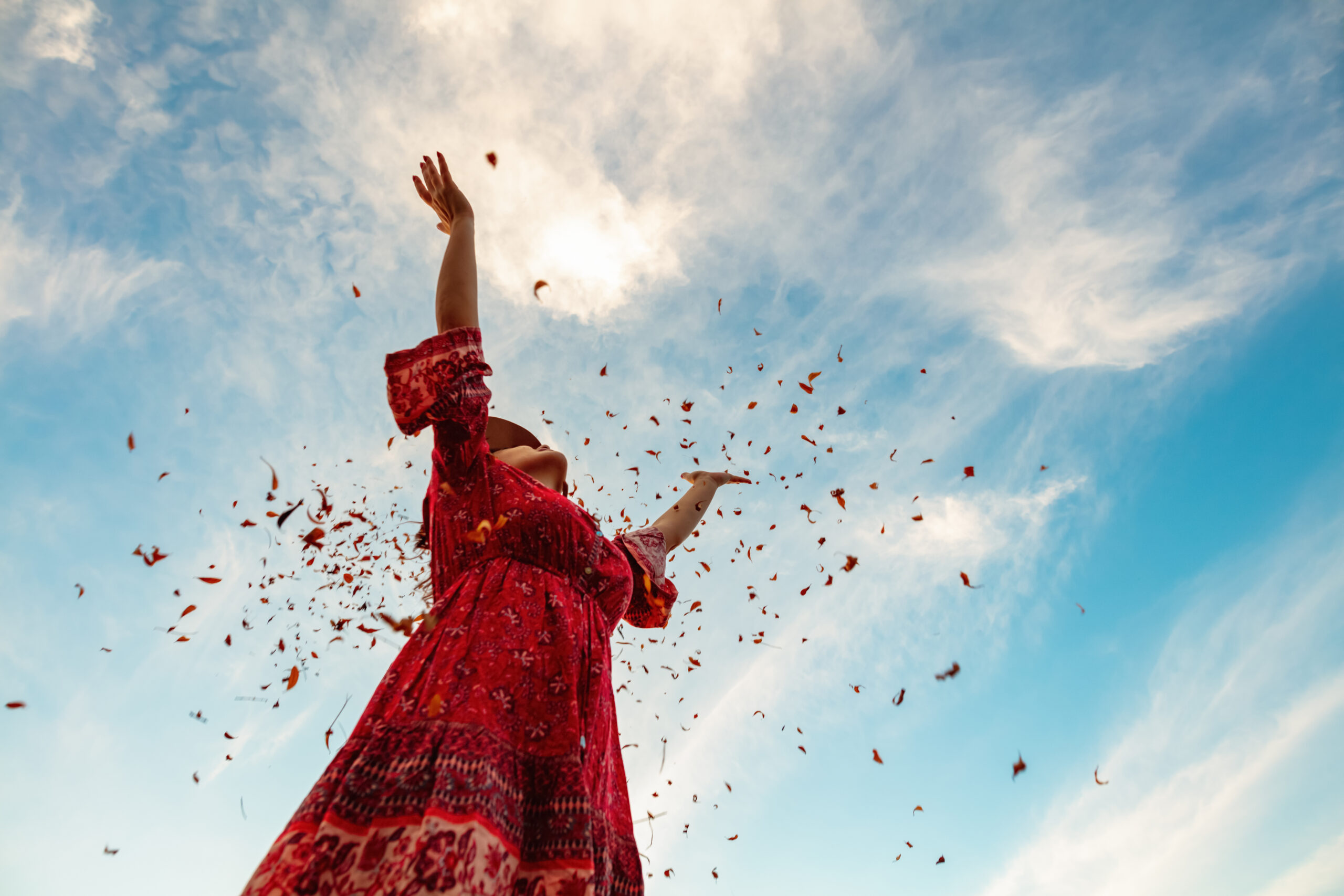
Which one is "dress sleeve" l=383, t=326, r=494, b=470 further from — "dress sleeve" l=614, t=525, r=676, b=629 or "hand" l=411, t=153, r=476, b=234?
"dress sleeve" l=614, t=525, r=676, b=629

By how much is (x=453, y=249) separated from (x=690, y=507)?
7.48ft

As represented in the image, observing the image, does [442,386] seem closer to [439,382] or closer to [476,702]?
[439,382]

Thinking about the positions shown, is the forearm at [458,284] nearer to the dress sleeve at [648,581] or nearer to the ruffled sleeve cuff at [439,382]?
the ruffled sleeve cuff at [439,382]

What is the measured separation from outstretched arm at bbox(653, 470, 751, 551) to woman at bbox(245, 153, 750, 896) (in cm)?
90

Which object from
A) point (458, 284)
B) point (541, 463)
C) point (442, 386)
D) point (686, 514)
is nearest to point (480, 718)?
point (442, 386)

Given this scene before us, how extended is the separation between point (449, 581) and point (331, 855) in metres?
1.24

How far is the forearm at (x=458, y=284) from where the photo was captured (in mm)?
2766

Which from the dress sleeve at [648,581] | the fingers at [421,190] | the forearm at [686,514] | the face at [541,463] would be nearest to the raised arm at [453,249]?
the fingers at [421,190]

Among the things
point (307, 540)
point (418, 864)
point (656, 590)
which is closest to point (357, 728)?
point (418, 864)

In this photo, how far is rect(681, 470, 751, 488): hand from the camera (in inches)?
185

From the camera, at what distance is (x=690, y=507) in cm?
443

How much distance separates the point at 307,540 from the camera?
220 inches

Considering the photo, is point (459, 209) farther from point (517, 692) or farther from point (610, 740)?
point (610, 740)

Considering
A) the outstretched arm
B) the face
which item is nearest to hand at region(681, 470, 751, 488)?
the outstretched arm
